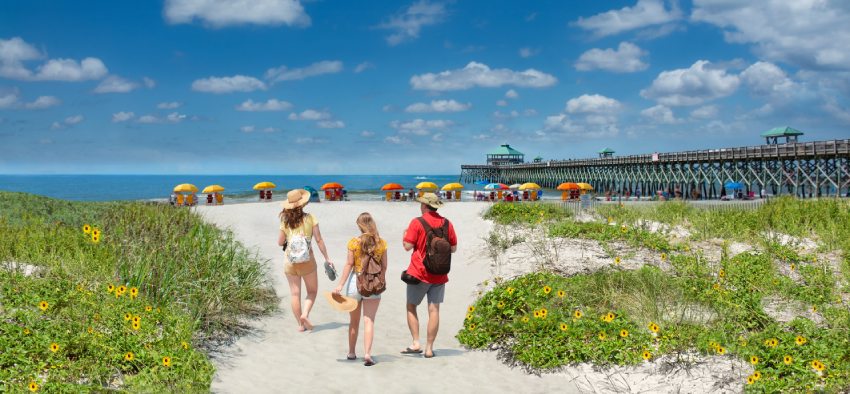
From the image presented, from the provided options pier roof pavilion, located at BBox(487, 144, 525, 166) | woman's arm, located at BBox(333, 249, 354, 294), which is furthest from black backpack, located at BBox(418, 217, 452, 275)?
pier roof pavilion, located at BBox(487, 144, 525, 166)

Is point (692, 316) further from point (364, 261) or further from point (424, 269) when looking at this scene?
point (364, 261)

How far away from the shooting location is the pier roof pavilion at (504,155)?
104 m

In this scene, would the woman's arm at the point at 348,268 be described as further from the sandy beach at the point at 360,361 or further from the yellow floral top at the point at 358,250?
the sandy beach at the point at 360,361

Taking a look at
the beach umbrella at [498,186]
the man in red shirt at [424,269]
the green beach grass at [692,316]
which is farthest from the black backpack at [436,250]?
the beach umbrella at [498,186]

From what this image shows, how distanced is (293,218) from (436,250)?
2.02m

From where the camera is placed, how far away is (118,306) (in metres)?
6.29

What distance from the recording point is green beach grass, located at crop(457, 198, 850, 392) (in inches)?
229

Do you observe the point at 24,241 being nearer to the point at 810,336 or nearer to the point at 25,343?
the point at 25,343

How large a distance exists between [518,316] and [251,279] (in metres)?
3.95

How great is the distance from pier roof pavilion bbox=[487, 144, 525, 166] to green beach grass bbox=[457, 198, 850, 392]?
92.4m

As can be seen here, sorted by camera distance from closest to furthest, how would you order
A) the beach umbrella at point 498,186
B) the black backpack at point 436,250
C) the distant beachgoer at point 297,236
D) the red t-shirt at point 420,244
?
the black backpack at point 436,250 → the red t-shirt at point 420,244 → the distant beachgoer at point 297,236 → the beach umbrella at point 498,186

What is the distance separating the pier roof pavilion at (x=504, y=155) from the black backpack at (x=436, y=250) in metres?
97.8

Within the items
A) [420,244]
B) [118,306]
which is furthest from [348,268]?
[118,306]

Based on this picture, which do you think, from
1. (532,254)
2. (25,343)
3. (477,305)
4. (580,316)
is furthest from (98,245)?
(532,254)
